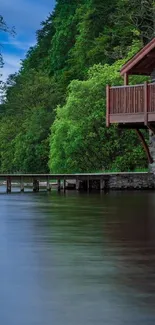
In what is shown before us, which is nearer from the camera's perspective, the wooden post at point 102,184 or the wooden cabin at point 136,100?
the wooden cabin at point 136,100

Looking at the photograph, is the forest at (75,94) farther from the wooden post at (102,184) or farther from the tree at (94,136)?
the wooden post at (102,184)

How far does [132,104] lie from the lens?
1314 inches

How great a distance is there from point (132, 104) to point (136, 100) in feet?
0.98

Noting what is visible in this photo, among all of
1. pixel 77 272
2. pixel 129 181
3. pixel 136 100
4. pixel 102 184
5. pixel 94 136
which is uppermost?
pixel 136 100

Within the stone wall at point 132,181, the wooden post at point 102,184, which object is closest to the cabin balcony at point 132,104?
the stone wall at point 132,181

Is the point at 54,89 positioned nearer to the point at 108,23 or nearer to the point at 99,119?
the point at 108,23

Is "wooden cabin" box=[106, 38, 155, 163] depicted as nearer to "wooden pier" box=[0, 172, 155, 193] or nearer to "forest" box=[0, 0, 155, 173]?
"wooden pier" box=[0, 172, 155, 193]

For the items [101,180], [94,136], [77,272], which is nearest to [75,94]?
[94,136]

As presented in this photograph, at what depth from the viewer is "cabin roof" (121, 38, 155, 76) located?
110ft

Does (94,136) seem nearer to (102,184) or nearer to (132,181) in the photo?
(102,184)

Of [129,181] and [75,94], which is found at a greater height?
[75,94]

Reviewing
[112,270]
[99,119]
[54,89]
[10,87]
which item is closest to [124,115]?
[99,119]

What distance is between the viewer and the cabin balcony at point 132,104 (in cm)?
3253

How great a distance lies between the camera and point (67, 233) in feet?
48.3
